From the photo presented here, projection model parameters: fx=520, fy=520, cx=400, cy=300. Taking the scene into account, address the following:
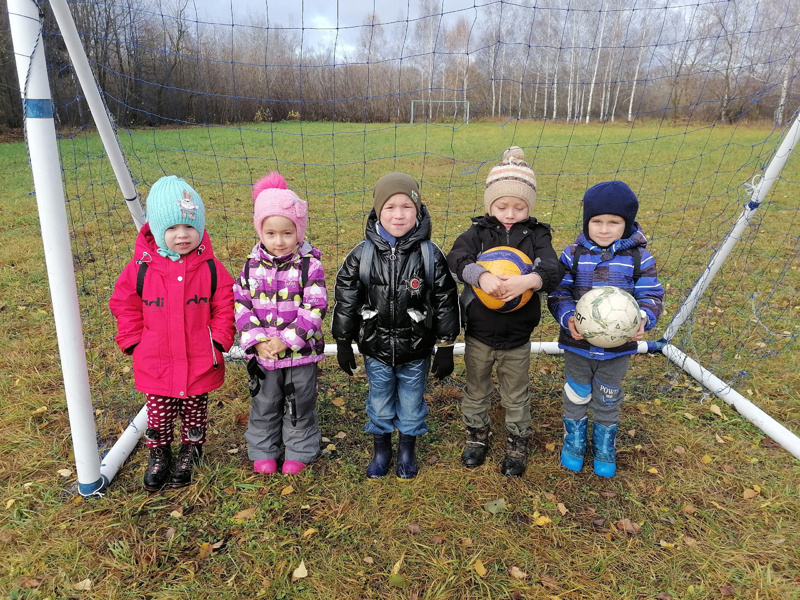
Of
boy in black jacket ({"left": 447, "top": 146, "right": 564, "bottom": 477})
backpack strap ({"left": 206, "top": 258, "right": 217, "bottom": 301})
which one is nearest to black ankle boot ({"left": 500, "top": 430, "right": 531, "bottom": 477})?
boy in black jacket ({"left": 447, "top": 146, "right": 564, "bottom": 477})

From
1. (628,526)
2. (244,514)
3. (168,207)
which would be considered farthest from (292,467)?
(628,526)

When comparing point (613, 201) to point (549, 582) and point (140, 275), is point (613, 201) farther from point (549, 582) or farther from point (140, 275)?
point (140, 275)

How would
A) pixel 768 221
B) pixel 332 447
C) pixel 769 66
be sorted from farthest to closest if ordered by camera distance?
1. pixel 768 221
2. pixel 769 66
3. pixel 332 447

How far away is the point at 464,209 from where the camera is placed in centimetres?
1059

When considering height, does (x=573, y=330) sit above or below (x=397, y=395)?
above

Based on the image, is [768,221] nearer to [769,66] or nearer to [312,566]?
[769,66]

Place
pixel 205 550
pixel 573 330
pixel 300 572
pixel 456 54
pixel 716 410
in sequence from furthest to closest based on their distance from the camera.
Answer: pixel 456 54
pixel 716 410
pixel 573 330
pixel 205 550
pixel 300 572

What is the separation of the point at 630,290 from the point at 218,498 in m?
2.77

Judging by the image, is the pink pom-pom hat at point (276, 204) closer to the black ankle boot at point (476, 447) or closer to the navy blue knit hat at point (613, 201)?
the navy blue knit hat at point (613, 201)

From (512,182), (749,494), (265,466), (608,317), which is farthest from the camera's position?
(265,466)

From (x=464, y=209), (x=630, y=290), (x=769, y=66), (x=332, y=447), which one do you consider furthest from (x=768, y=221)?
(x=332, y=447)

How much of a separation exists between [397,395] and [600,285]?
142cm

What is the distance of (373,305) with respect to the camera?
303 centimetres

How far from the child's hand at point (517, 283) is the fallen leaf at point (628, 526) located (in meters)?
1.47
